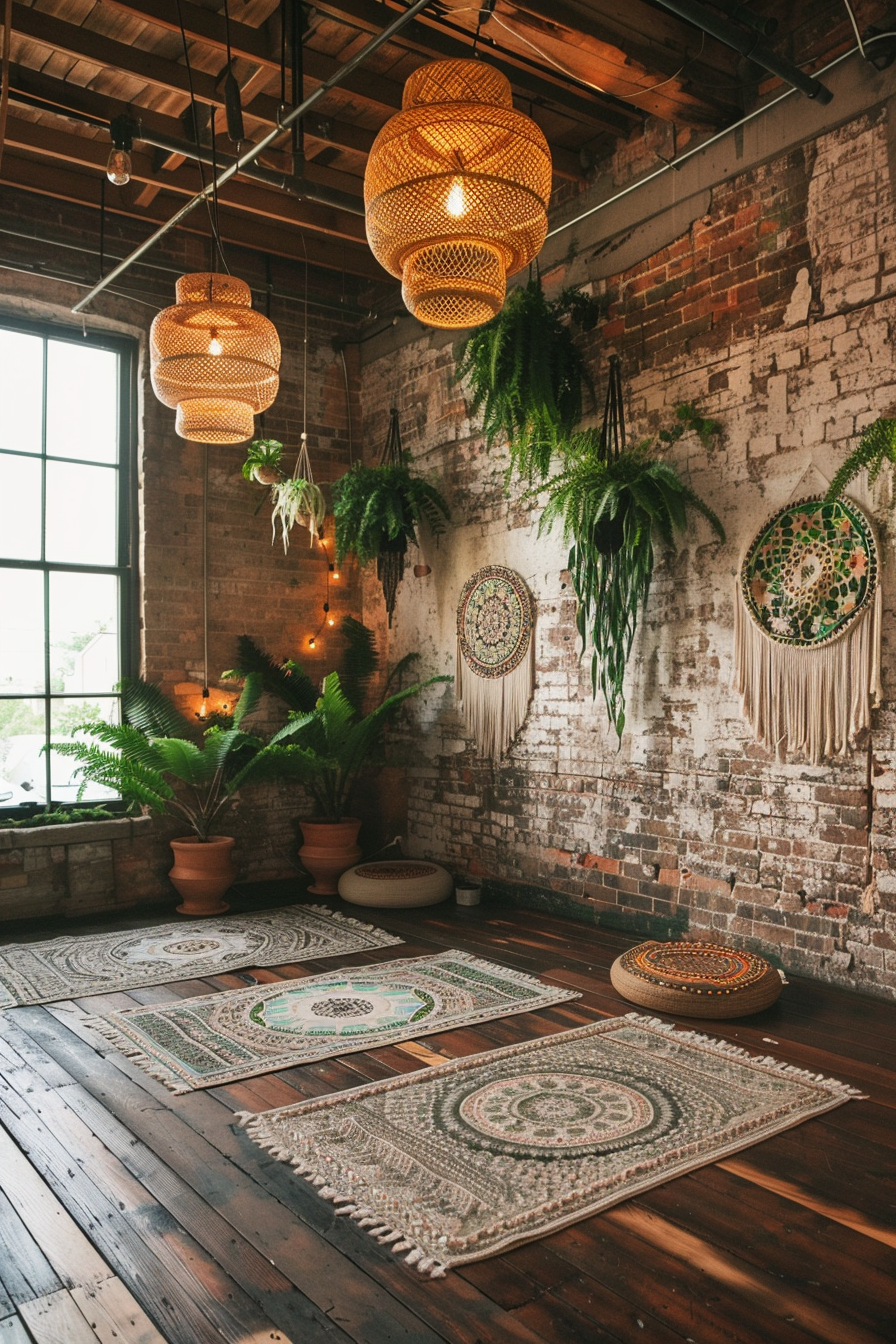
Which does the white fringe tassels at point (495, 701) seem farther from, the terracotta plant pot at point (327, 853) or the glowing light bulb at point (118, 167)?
the glowing light bulb at point (118, 167)

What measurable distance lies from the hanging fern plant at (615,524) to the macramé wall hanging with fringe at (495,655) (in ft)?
2.18

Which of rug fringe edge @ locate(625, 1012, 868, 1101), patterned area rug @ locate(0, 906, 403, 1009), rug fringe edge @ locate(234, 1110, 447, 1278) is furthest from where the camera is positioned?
patterned area rug @ locate(0, 906, 403, 1009)

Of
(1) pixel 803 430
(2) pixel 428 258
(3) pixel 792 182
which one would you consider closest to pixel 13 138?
(2) pixel 428 258

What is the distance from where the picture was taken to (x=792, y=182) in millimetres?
4160

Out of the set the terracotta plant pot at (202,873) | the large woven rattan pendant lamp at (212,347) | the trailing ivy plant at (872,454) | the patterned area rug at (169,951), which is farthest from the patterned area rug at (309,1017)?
the large woven rattan pendant lamp at (212,347)

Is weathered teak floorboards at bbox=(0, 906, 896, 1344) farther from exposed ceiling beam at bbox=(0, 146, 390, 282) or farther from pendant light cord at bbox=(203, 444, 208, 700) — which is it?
exposed ceiling beam at bbox=(0, 146, 390, 282)

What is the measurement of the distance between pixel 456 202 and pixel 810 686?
7.91ft

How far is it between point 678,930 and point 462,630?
2.25 m

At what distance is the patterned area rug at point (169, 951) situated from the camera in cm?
415

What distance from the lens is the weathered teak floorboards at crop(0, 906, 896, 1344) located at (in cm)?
189

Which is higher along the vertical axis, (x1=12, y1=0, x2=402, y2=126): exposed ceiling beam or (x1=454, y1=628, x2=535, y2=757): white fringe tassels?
(x1=12, y1=0, x2=402, y2=126): exposed ceiling beam

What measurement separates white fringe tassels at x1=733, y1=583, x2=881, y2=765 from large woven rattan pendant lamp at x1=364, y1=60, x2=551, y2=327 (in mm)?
2066

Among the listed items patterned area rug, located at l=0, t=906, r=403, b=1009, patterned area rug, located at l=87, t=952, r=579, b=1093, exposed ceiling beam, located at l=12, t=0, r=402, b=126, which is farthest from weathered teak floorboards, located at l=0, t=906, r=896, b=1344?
exposed ceiling beam, located at l=12, t=0, r=402, b=126

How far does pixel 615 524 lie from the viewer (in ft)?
14.7
